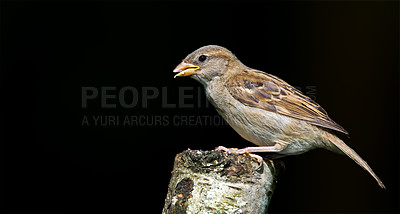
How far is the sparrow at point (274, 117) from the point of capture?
3.34 metres

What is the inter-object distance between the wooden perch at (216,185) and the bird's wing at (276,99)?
91 centimetres

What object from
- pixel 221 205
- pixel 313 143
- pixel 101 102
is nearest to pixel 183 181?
pixel 221 205

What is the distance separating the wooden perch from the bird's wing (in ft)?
3.00

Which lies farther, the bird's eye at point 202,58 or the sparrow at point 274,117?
the bird's eye at point 202,58

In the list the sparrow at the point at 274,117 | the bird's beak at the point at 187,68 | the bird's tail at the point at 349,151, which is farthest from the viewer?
the bird's beak at the point at 187,68

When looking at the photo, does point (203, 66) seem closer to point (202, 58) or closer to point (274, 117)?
point (202, 58)

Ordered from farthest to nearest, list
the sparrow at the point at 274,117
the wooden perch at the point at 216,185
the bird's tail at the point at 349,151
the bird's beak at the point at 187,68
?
the bird's beak at the point at 187,68, the sparrow at the point at 274,117, the bird's tail at the point at 349,151, the wooden perch at the point at 216,185

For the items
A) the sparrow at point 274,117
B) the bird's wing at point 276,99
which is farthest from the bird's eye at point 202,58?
the bird's wing at point 276,99

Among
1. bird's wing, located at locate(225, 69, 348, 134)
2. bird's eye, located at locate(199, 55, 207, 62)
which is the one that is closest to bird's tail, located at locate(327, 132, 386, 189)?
bird's wing, located at locate(225, 69, 348, 134)

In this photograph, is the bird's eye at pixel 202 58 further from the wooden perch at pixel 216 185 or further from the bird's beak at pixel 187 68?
the wooden perch at pixel 216 185

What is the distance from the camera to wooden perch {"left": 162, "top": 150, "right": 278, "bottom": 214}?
2408mm

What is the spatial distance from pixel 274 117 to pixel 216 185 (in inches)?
44.2

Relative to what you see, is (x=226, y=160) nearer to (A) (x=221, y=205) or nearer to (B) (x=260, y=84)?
(A) (x=221, y=205)

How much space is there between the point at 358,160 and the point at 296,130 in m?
0.50
